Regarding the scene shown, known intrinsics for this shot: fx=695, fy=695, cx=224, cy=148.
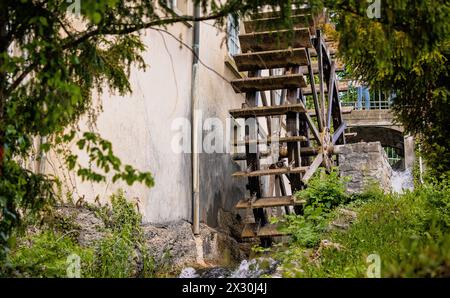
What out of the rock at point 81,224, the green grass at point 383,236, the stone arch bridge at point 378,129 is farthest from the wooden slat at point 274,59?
the stone arch bridge at point 378,129

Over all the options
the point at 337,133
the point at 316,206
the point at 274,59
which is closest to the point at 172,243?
the point at 316,206

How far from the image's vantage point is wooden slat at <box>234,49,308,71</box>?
9.95 metres

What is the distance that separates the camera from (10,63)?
391cm

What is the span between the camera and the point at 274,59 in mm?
10102

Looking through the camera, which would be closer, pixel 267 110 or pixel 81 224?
pixel 81 224

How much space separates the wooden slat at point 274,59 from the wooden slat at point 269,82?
23 centimetres

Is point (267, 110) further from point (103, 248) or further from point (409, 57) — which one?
point (409, 57)

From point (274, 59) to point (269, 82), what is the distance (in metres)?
0.34

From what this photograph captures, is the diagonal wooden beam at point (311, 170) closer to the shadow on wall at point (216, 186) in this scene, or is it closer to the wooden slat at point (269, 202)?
the wooden slat at point (269, 202)

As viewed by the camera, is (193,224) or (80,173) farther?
(193,224)

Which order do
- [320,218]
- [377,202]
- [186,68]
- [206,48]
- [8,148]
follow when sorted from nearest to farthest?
[8,148]
[320,218]
[377,202]
[186,68]
[206,48]
